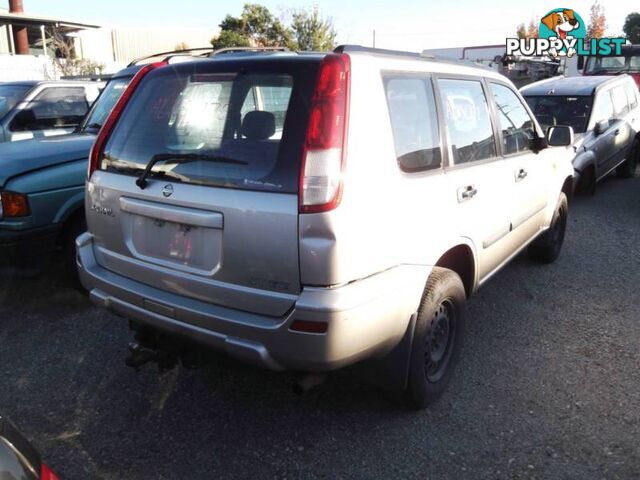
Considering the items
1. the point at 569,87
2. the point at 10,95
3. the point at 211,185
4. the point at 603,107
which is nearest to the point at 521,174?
the point at 211,185

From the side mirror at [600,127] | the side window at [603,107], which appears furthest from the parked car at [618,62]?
the side mirror at [600,127]

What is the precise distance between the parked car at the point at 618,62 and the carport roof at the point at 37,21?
2537 centimetres

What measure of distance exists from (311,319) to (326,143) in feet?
2.33

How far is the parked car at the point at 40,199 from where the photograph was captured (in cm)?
395

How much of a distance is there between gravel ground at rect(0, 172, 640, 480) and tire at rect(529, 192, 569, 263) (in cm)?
96

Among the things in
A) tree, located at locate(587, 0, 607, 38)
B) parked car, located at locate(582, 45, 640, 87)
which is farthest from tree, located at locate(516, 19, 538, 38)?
parked car, located at locate(582, 45, 640, 87)

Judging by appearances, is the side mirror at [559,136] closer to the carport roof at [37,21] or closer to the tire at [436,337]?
the tire at [436,337]

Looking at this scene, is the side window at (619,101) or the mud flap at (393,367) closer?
the mud flap at (393,367)

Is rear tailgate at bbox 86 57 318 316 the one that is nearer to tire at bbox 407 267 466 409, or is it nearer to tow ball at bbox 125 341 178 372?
tow ball at bbox 125 341 178 372

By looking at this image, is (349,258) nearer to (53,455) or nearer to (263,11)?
(53,455)

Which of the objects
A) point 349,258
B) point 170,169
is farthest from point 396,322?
point 170,169

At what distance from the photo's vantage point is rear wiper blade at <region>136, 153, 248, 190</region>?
2.46m

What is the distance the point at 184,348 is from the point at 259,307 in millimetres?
644

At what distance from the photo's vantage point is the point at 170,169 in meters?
2.60
